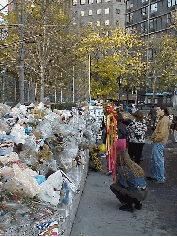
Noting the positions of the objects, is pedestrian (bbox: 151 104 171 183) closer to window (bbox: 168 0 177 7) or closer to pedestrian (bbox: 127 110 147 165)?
pedestrian (bbox: 127 110 147 165)

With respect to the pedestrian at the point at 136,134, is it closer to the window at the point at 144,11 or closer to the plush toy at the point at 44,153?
the plush toy at the point at 44,153

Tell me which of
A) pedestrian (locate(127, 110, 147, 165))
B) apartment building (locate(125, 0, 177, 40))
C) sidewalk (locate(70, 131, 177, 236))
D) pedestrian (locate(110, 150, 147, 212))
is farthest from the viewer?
apartment building (locate(125, 0, 177, 40))

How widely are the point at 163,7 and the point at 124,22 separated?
1166cm

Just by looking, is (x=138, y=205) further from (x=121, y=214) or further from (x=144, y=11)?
(x=144, y=11)

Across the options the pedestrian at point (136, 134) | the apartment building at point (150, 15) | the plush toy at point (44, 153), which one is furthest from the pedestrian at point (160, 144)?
the apartment building at point (150, 15)

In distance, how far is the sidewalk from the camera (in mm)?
5465

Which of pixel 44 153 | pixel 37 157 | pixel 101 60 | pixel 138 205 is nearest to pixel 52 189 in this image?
pixel 37 157

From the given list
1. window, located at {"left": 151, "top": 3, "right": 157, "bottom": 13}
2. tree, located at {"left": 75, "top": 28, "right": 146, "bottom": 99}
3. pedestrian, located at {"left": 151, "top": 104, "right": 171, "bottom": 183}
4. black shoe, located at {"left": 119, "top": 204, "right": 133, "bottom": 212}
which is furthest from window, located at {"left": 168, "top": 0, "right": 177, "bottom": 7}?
black shoe, located at {"left": 119, "top": 204, "right": 133, "bottom": 212}

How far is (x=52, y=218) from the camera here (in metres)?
3.75

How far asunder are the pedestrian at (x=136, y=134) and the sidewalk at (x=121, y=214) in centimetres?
149

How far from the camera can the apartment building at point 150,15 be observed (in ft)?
199

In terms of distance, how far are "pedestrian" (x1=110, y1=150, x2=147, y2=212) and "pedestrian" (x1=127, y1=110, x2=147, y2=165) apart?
337 cm

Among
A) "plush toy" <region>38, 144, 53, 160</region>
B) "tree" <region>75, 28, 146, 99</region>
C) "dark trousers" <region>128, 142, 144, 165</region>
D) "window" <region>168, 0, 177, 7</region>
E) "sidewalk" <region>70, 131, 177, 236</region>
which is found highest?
"window" <region>168, 0, 177, 7</region>

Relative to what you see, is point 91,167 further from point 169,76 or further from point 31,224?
point 169,76
